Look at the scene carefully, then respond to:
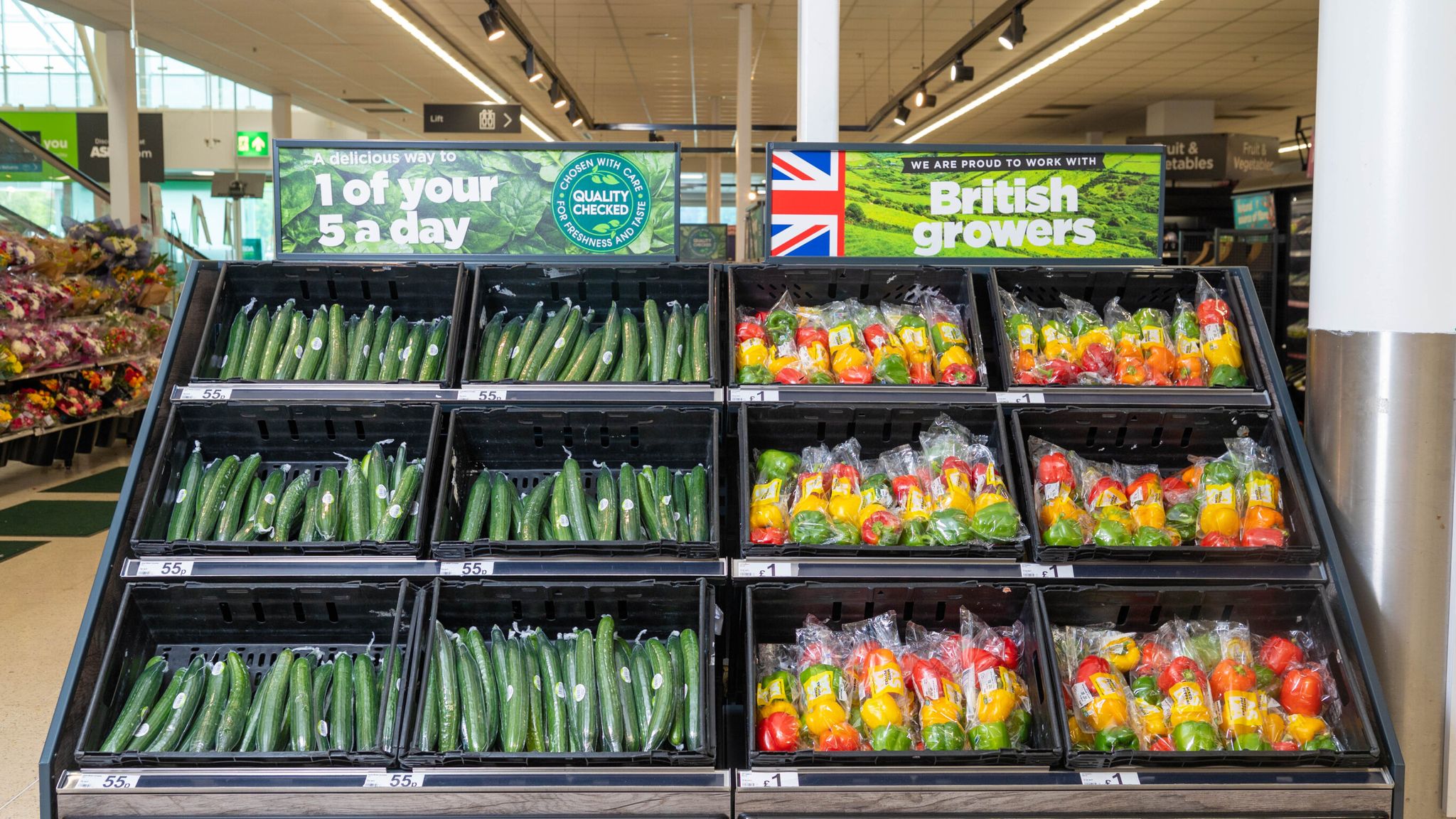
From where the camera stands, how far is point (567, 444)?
2.90 meters

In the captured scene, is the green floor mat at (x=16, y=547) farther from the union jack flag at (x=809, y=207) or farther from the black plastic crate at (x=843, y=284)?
the union jack flag at (x=809, y=207)

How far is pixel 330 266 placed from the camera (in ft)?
9.97

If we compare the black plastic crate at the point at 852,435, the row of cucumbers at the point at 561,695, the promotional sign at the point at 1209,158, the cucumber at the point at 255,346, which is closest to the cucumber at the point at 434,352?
the cucumber at the point at 255,346

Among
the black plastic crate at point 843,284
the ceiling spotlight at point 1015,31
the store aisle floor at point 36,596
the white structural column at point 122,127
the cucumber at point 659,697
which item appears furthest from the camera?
the white structural column at point 122,127

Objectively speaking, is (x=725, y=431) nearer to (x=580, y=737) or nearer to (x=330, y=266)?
(x=580, y=737)

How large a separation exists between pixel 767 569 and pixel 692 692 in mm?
329

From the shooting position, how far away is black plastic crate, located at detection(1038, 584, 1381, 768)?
2385mm

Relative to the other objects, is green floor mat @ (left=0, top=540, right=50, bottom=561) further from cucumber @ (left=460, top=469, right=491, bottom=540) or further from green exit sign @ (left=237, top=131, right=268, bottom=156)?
green exit sign @ (left=237, top=131, right=268, bottom=156)

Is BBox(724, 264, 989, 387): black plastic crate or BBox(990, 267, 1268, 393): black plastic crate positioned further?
BBox(724, 264, 989, 387): black plastic crate

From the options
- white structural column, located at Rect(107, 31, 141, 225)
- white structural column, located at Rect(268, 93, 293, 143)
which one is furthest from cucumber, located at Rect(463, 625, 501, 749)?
white structural column, located at Rect(268, 93, 293, 143)

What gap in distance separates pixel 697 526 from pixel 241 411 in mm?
1236

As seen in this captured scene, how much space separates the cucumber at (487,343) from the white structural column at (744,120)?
7.80 m

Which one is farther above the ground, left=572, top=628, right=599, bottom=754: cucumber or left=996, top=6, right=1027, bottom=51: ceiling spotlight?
left=996, top=6, right=1027, bottom=51: ceiling spotlight

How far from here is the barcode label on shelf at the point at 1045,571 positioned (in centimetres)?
253
